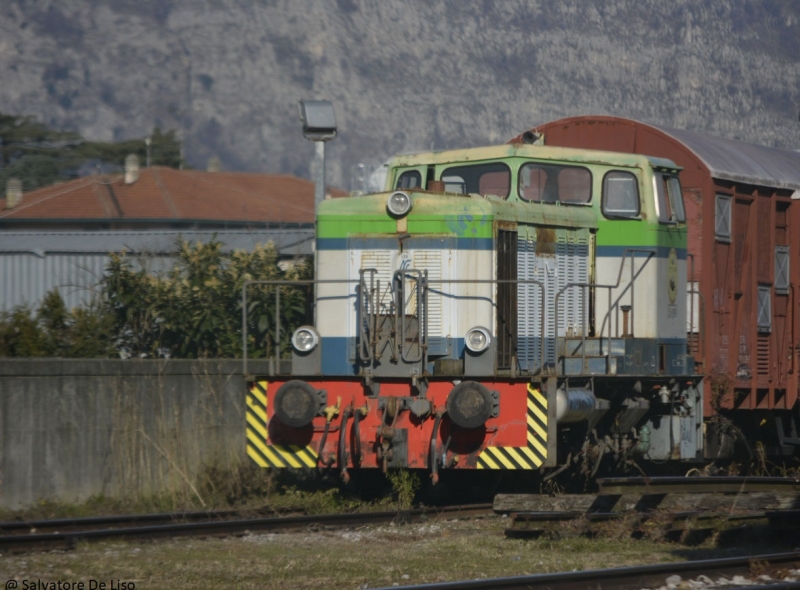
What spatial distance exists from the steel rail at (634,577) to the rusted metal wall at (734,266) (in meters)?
4.85

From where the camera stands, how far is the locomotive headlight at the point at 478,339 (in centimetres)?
1005

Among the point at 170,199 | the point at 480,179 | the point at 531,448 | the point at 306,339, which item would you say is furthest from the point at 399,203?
the point at 170,199

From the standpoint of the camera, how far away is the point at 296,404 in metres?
10.1

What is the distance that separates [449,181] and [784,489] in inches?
173

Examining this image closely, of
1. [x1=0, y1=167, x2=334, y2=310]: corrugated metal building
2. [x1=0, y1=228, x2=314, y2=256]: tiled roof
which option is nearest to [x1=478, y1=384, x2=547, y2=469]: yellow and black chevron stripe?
[x1=0, y1=167, x2=334, y2=310]: corrugated metal building

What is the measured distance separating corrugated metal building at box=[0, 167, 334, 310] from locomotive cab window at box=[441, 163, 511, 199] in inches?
162

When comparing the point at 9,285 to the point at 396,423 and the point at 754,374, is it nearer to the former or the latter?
the point at 396,423

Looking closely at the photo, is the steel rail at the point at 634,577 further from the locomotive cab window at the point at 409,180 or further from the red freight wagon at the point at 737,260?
the locomotive cab window at the point at 409,180

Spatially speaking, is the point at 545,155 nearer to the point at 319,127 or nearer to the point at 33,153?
the point at 319,127

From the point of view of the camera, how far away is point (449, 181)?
448 inches

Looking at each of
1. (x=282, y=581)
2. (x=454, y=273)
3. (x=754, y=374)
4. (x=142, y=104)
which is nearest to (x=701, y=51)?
(x=754, y=374)

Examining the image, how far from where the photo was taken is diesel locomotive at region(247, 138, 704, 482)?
10.0 metres

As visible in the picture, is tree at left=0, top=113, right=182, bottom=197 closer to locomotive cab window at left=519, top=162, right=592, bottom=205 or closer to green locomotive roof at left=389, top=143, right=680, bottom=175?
green locomotive roof at left=389, top=143, right=680, bottom=175

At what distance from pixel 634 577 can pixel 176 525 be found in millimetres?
3938
